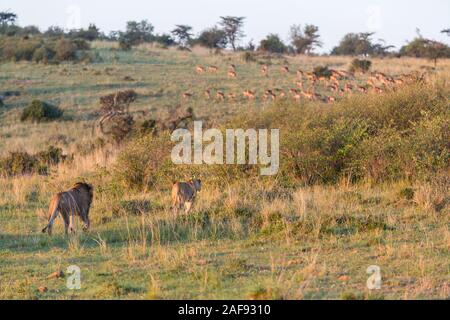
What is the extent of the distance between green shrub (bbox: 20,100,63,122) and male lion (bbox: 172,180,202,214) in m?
16.3

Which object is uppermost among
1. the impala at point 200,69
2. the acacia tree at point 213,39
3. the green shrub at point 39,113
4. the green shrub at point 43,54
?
the acacia tree at point 213,39

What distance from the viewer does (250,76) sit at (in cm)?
3728

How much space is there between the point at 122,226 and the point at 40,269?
8.40 feet

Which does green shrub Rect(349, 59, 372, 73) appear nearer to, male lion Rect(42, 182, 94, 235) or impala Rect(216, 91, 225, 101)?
impala Rect(216, 91, 225, 101)

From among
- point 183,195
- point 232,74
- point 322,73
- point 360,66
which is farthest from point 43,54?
point 183,195

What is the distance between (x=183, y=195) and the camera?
11.5m

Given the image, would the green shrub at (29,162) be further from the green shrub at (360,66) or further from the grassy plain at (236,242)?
the green shrub at (360,66)

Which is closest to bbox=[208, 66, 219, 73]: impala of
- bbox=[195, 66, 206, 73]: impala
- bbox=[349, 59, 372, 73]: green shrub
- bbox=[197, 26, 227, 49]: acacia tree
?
bbox=[195, 66, 206, 73]: impala

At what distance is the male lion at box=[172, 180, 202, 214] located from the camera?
1144cm

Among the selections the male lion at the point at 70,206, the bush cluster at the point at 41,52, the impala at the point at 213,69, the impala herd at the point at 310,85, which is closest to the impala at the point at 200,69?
the impala herd at the point at 310,85

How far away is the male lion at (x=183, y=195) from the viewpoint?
11.4 metres

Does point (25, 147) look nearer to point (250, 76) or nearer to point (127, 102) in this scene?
point (127, 102)

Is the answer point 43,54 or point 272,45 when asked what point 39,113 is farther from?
point 272,45

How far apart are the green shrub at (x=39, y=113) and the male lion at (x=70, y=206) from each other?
16.6 metres
